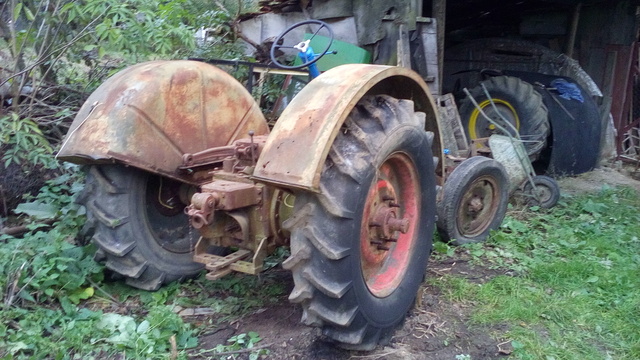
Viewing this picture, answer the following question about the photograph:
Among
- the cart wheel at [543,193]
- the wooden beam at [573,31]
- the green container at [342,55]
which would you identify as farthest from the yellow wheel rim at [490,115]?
the wooden beam at [573,31]

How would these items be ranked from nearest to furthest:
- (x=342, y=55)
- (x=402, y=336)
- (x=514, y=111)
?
1. (x=402, y=336)
2. (x=342, y=55)
3. (x=514, y=111)

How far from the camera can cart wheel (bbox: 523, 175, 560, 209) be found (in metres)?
5.15

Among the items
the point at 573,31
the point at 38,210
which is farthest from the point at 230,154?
the point at 573,31

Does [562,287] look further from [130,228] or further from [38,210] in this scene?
[38,210]

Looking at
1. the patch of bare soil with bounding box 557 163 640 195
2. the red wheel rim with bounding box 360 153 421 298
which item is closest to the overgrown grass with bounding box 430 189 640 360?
the red wheel rim with bounding box 360 153 421 298

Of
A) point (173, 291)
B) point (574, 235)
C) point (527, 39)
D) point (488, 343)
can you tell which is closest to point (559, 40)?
point (527, 39)

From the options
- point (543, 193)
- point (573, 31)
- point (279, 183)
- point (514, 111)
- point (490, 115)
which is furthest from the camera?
point (573, 31)

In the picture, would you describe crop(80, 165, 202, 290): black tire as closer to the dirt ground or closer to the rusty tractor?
the rusty tractor

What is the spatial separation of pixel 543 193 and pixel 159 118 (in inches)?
149

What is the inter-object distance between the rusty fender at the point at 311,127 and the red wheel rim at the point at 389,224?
0.36 metres

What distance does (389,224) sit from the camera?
2.53 metres

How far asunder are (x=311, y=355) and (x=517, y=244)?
7.60 ft

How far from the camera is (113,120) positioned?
8.83 ft

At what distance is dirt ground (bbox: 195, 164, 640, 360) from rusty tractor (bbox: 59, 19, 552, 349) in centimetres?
15
